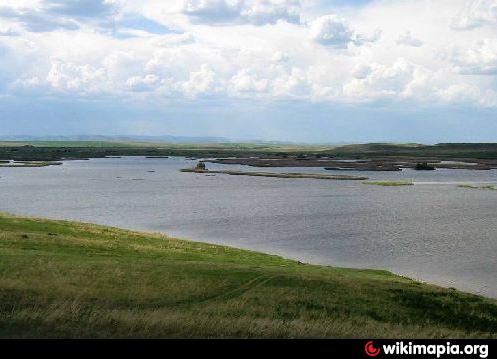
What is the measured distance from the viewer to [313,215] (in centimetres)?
7575

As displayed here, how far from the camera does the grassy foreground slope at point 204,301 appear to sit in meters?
19.7

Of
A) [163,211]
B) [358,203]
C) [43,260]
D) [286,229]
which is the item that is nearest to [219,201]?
[163,211]

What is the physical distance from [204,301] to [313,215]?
50062mm

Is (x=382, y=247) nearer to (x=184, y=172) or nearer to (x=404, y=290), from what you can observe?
(x=404, y=290)

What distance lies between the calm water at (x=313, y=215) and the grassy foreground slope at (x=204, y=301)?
977cm

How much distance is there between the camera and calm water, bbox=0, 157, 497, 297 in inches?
1880

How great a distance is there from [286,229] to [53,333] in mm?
47191

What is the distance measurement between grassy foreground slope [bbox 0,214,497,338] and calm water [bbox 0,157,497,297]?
9767 mm
